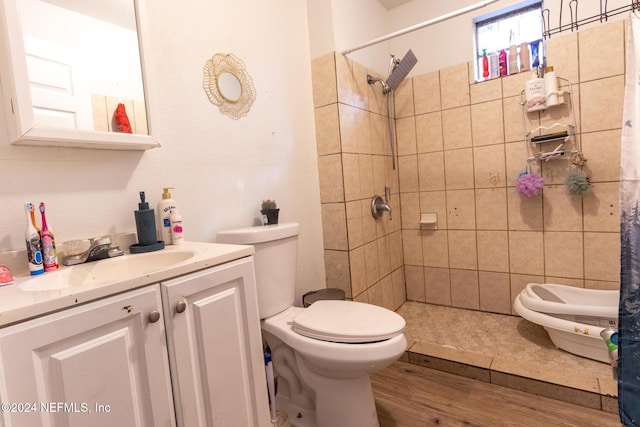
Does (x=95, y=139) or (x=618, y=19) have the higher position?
(x=618, y=19)

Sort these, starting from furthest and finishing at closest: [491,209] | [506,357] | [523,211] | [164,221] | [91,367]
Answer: [491,209]
[523,211]
[506,357]
[164,221]
[91,367]

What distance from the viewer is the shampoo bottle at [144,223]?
1.06m

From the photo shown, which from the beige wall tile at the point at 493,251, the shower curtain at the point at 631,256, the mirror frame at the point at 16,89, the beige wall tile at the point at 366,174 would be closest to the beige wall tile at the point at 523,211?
the beige wall tile at the point at 493,251

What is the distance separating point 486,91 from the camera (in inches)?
85.6

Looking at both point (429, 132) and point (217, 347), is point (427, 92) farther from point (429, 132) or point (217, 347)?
point (217, 347)

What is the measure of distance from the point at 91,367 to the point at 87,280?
32 cm

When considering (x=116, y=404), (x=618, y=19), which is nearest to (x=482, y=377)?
(x=116, y=404)

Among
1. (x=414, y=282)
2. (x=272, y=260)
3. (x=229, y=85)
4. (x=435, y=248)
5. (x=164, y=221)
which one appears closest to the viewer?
(x=164, y=221)

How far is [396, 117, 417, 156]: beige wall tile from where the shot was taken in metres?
2.47

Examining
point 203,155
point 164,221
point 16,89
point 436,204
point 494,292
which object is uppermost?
point 16,89

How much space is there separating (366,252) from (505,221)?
1.01 m

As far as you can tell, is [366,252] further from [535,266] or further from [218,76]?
[218,76]

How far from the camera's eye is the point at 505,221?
2205 mm

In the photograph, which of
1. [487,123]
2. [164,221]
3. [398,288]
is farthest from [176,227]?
[487,123]
